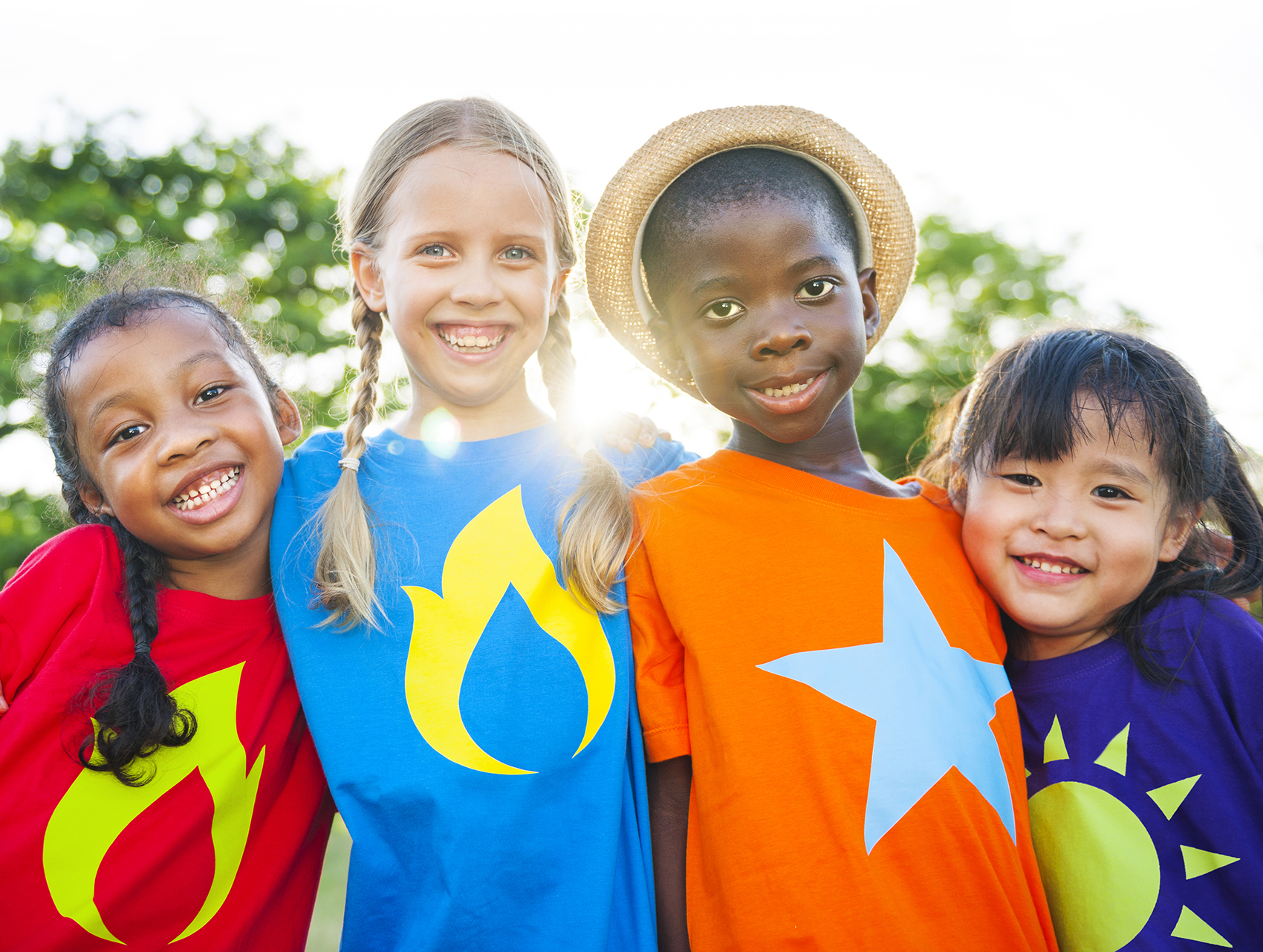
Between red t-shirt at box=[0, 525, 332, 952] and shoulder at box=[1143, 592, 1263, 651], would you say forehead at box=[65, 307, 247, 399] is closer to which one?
red t-shirt at box=[0, 525, 332, 952]

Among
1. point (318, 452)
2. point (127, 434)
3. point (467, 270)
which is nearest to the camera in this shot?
point (127, 434)

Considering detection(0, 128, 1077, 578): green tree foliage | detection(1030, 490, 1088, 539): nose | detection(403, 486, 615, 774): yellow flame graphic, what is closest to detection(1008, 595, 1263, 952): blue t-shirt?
detection(1030, 490, 1088, 539): nose

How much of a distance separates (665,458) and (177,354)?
47.5 inches

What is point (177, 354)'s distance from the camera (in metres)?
1.78

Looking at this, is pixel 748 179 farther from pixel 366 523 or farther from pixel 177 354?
pixel 177 354

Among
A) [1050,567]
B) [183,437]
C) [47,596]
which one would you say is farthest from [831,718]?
[47,596]

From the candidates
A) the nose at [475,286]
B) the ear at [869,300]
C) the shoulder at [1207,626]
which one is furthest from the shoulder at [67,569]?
the shoulder at [1207,626]

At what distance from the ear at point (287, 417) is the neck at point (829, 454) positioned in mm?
1178

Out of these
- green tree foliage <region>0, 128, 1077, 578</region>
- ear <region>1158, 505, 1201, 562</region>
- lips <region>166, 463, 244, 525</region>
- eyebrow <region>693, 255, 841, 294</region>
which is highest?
green tree foliage <region>0, 128, 1077, 578</region>

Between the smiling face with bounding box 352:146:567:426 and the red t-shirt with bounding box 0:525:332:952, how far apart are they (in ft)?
2.48

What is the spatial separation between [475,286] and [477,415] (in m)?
0.34

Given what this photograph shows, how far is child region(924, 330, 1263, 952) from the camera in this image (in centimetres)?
154

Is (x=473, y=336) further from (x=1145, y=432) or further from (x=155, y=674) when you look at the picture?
(x=1145, y=432)

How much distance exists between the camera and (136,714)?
1.56 m
